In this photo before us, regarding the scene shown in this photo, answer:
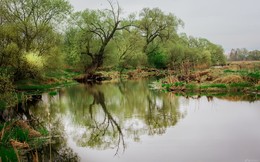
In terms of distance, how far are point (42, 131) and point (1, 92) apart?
297 centimetres

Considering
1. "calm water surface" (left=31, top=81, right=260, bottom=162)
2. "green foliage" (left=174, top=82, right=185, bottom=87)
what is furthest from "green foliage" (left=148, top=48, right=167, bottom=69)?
"calm water surface" (left=31, top=81, right=260, bottom=162)

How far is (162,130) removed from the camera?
12.4 metres

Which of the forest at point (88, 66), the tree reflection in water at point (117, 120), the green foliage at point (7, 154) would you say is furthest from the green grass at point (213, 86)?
the green foliage at point (7, 154)

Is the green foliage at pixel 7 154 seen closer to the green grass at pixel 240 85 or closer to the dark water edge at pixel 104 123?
the dark water edge at pixel 104 123

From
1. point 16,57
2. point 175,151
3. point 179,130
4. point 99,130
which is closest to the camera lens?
point 175,151

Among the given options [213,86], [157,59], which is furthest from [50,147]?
[157,59]

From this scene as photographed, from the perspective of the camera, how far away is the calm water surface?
923cm

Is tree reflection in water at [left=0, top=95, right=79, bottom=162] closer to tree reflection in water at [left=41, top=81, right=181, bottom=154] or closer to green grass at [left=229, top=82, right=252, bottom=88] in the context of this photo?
tree reflection in water at [left=41, top=81, right=181, bottom=154]

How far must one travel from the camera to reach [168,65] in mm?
67562

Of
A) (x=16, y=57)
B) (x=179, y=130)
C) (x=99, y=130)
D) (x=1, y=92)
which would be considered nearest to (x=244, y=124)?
(x=179, y=130)

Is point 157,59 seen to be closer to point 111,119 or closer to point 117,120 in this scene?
point 111,119

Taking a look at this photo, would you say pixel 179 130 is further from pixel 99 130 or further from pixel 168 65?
pixel 168 65

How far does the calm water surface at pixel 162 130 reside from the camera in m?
9.23

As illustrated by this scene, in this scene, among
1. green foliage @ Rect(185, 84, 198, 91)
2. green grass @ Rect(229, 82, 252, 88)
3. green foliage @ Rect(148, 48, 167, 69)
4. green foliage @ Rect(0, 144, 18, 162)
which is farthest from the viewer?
green foliage @ Rect(148, 48, 167, 69)
